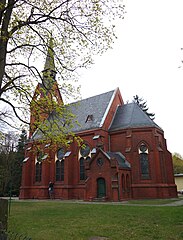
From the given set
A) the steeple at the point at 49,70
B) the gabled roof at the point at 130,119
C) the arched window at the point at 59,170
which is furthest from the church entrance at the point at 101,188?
the steeple at the point at 49,70

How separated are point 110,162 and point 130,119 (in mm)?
6658

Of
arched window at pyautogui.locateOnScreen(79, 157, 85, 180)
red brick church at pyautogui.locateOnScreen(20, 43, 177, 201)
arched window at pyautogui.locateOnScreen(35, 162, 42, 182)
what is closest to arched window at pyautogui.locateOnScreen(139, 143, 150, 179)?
red brick church at pyautogui.locateOnScreen(20, 43, 177, 201)

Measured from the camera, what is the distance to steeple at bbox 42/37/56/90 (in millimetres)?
9095

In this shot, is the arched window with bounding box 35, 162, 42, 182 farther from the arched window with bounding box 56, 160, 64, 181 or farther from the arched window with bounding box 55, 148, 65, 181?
the arched window with bounding box 56, 160, 64, 181

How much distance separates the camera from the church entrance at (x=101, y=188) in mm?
23417

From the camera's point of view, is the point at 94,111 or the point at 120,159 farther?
the point at 94,111

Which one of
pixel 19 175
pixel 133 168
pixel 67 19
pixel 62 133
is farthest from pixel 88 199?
pixel 19 175

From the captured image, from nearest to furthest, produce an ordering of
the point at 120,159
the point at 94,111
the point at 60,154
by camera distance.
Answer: the point at 120,159 < the point at 94,111 < the point at 60,154

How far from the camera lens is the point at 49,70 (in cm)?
960

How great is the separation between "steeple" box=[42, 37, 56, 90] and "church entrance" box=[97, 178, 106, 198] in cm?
1613

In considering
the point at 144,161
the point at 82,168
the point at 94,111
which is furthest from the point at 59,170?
the point at 144,161

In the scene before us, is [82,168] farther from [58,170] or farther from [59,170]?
[58,170]

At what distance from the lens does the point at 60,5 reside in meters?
8.88

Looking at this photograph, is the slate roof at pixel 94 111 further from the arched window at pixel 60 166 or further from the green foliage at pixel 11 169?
the green foliage at pixel 11 169
